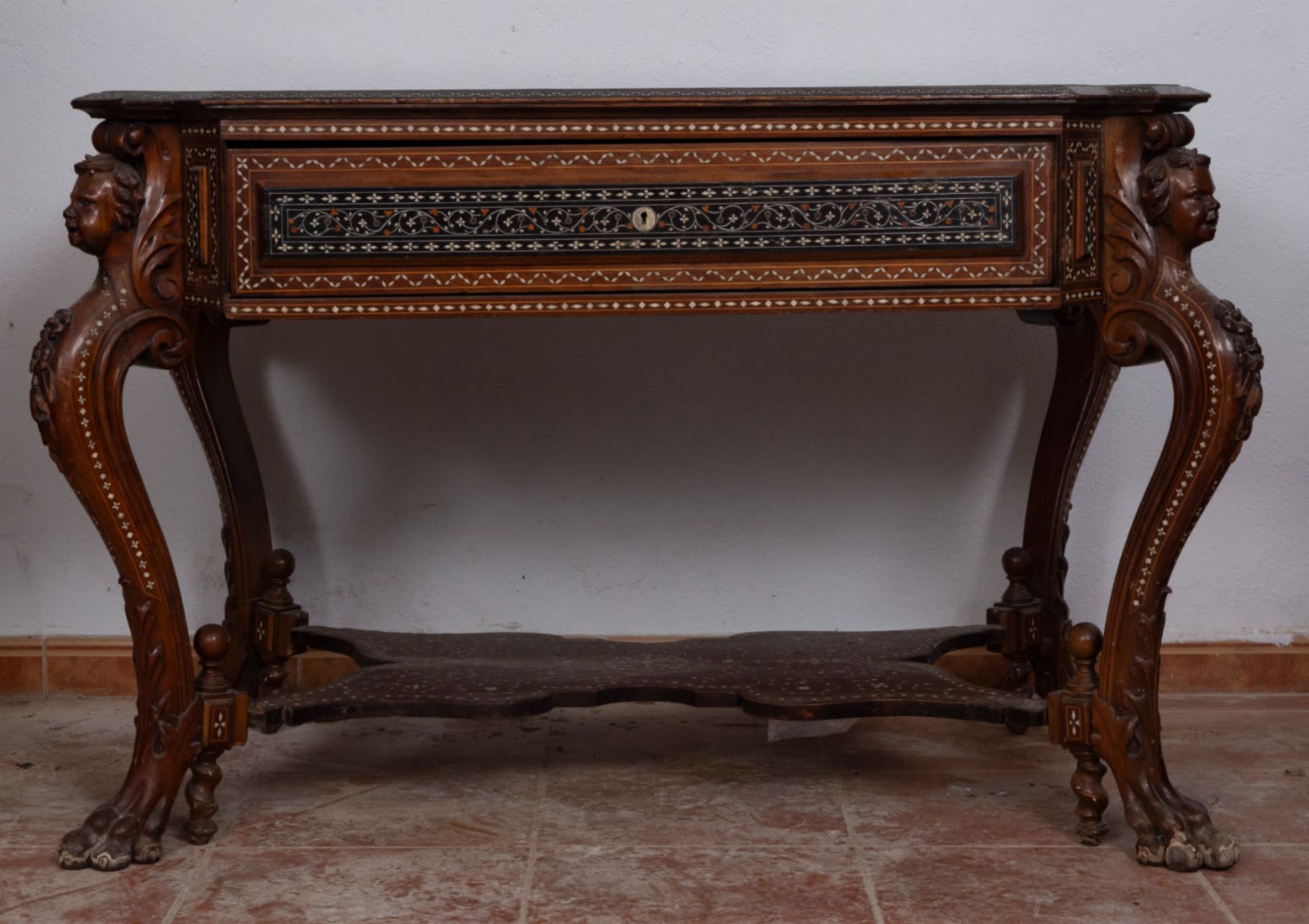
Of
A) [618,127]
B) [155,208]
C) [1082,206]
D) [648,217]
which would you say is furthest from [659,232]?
[155,208]

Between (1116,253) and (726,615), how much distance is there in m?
1.13

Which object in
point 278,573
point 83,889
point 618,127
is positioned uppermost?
point 618,127

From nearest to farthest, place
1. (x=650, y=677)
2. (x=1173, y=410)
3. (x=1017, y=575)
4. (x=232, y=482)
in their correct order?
(x=1173, y=410) < (x=650, y=677) < (x=232, y=482) < (x=1017, y=575)

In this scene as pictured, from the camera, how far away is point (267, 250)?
1.90 meters

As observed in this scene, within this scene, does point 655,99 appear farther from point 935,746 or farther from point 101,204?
point 935,746

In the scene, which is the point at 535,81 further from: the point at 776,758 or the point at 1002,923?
the point at 1002,923

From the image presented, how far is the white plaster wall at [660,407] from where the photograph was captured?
2645 mm

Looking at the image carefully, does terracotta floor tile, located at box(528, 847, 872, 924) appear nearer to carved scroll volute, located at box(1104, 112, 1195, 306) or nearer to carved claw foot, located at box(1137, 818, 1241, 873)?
carved claw foot, located at box(1137, 818, 1241, 873)

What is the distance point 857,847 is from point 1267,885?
523 millimetres

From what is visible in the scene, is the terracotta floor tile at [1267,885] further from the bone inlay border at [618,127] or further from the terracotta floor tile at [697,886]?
the bone inlay border at [618,127]

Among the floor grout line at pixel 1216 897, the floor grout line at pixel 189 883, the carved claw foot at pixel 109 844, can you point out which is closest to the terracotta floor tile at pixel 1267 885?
the floor grout line at pixel 1216 897

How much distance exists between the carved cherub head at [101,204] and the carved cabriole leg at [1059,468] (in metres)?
1.39

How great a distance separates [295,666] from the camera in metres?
2.78

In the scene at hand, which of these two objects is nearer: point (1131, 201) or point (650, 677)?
point (1131, 201)
